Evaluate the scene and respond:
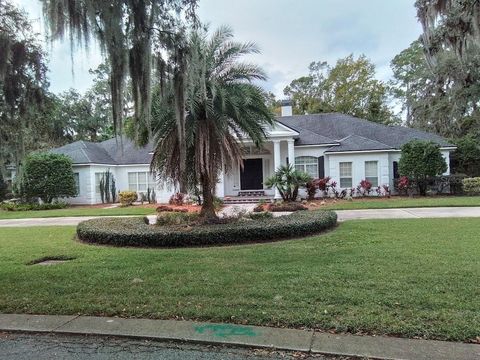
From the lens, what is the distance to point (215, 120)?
10484 millimetres

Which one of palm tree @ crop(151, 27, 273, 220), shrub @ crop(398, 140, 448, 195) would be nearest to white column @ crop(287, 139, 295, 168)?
shrub @ crop(398, 140, 448, 195)

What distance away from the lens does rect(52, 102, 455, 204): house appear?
70.0 ft

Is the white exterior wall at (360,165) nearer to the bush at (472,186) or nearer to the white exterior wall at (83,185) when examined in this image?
the bush at (472,186)

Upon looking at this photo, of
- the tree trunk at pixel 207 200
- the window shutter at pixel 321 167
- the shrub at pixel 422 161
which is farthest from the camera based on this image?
the window shutter at pixel 321 167

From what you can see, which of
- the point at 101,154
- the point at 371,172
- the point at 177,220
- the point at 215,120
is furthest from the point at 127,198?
the point at 371,172

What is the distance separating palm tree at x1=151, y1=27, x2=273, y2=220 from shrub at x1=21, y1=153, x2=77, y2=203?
503 inches

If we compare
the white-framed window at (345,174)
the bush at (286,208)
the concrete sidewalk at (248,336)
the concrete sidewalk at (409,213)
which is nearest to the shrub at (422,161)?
the white-framed window at (345,174)

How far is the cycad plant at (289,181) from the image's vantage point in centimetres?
1814

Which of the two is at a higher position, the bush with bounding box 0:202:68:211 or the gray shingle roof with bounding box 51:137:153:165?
the gray shingle roof with bounding box 51:137:153:165

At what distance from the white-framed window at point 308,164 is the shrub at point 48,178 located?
41.8 feet

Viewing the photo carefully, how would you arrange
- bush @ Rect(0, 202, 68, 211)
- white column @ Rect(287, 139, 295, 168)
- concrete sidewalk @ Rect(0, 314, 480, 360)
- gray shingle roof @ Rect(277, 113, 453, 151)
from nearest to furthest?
concrete sidewalk @ Rect(0, 314, 480, 360) < bush @ Rect(0, 202, 68, 211) < white column @ Rect(287, 139, 295, 168) < gray shingle roof @ Rect(277, 113, 453, 151)

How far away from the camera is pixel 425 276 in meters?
5.31

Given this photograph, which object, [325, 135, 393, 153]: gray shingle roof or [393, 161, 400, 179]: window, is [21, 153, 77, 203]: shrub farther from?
[393, 161, 400, 179]: window

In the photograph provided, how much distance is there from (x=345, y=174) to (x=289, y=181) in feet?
16.2
